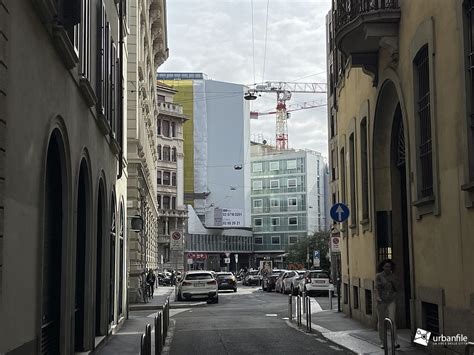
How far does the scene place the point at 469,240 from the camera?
988 centimetres

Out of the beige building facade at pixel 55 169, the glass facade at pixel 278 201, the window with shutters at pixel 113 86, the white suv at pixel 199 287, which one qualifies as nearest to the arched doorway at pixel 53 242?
the beige building facade at pixel 55 169

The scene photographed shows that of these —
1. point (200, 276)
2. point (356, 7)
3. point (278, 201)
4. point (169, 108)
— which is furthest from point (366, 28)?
point (278, 201)

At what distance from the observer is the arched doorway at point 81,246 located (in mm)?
12281

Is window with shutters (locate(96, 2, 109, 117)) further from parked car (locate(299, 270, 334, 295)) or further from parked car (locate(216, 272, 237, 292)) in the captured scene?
parked car (locate(216, 272, 237, 292))

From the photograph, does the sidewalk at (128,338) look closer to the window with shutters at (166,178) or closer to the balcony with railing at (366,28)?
the balcony with railing at (366,28)

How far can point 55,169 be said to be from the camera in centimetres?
969

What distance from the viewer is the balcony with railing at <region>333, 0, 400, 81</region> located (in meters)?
13.8

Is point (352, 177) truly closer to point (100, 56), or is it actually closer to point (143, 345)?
point (100, 56)

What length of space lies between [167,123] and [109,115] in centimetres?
7151

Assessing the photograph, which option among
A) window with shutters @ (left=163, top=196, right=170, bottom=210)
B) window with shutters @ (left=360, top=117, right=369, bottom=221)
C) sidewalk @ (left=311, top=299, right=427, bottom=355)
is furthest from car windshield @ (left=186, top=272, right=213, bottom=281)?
window with shutters @ (left=163, top=196, right=170, bottom=210)

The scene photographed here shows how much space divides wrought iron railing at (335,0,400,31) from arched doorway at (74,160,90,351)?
6443 mm

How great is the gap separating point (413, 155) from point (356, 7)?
3605 millimetres

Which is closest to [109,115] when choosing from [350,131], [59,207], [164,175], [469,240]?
[59,207]

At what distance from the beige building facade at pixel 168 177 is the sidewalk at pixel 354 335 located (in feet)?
214
